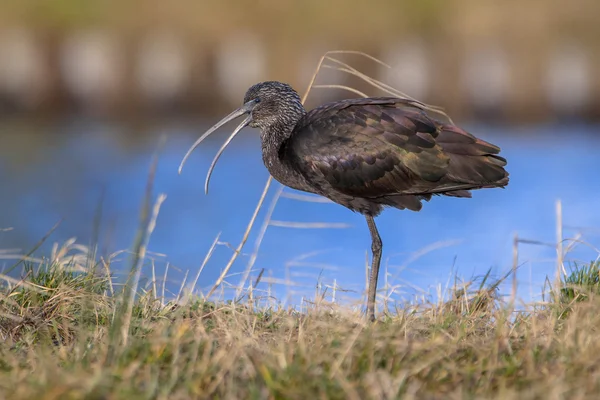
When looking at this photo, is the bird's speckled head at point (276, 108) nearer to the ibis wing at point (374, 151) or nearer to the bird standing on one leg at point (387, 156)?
the bird standing on one leg at point (387, 156)

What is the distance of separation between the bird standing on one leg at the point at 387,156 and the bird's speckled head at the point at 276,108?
0.37 metres

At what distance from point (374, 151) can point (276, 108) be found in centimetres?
96

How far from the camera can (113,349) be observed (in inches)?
145

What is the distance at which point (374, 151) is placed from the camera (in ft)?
19.2

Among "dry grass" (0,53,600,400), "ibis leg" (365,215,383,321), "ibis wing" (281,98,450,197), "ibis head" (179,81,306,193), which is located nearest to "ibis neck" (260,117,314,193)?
"ibis head" (179,81,306,193)

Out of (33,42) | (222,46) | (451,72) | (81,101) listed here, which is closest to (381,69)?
(451,72)

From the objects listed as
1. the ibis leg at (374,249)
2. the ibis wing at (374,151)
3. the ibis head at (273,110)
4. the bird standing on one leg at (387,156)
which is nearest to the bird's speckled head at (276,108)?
the ibis head at (273,110)

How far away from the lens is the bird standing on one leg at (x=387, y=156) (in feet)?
19.1

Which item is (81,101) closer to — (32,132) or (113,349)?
(32,132)

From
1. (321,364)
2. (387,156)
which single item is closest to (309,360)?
(321,364)

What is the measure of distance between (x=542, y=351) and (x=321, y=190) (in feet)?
8.31

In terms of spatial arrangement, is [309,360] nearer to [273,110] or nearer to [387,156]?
[387,156]

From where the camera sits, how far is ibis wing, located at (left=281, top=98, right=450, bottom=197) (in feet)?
19.1

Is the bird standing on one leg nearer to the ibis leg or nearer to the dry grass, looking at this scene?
the ibis leg
